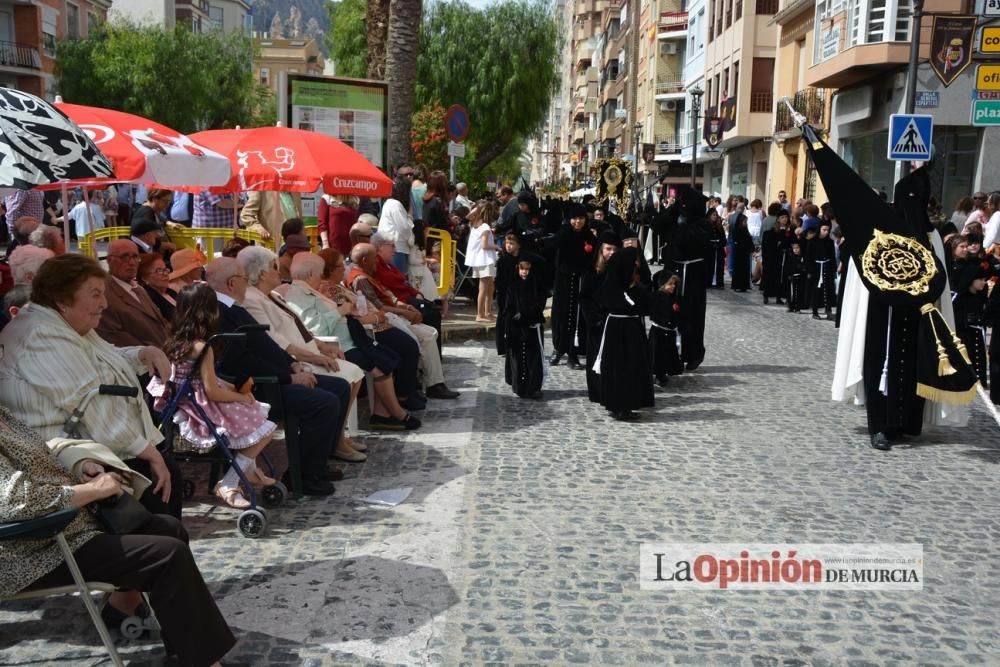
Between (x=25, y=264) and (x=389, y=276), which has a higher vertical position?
(x=25, y=264)

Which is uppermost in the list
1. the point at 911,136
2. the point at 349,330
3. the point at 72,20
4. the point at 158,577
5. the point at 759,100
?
the point at 72,20

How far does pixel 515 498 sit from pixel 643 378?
9.03 ft

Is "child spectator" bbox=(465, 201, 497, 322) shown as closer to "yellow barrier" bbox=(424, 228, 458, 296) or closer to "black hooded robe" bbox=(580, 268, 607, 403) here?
"yellow barrier" bbox=(424, 228, 458, 296)

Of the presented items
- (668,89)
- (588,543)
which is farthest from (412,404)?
(668,89)

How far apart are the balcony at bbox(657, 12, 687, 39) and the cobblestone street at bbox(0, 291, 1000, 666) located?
50.2 metres

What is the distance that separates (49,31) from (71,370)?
50.7 m

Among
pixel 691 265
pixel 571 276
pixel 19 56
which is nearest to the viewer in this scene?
pixel 691 265

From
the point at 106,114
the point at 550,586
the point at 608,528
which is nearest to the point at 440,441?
the point at 608,528

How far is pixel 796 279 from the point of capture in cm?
1717

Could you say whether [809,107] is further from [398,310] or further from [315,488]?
[315,488]

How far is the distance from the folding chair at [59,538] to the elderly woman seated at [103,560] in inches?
1.2

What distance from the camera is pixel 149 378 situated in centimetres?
591

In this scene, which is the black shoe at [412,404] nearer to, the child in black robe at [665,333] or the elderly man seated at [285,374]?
the elderly man seated at [285,374]

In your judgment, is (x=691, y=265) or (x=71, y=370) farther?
(x=691, y=265)
